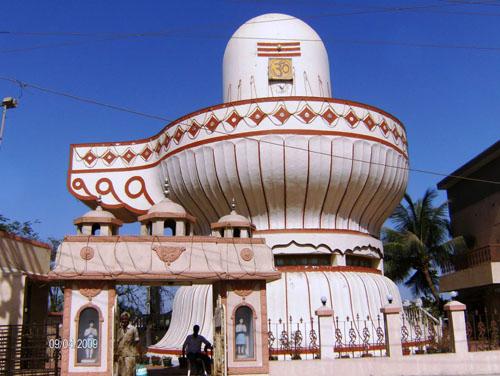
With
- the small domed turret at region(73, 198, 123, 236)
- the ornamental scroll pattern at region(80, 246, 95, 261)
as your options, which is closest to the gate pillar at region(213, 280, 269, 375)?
the ornamental scroll pattern at region(80, 246, 95, 261)

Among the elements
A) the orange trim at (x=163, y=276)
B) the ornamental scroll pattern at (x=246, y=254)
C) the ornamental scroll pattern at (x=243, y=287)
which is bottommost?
the ornamental scroll pattern at (x=243, y=287)

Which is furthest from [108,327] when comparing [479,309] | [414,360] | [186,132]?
[479,309]

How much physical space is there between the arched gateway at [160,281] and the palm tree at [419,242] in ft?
50.4

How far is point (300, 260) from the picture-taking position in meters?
19.3

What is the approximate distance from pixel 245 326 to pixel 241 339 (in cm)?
30

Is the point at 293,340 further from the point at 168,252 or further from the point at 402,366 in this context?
the point at 168,252

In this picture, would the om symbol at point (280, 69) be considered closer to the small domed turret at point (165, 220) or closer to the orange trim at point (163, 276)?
the small domed turret at point (165, 220)

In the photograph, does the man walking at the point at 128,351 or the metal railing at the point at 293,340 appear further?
the metal railing at the point at 293,340

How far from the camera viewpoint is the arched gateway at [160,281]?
13.0 m

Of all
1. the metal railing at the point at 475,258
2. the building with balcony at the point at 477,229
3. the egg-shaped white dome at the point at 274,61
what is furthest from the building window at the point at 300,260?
the egg-shaped white dome at the point at 274,61

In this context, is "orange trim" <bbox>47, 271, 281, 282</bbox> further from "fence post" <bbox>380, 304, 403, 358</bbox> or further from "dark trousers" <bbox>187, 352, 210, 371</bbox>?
"fence post" <bbox>380, 304, 403, 358</bbox>

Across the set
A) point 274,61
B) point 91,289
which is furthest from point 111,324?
point 274,61

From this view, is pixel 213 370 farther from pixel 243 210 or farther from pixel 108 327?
pixel 243 210

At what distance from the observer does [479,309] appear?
24688mm
